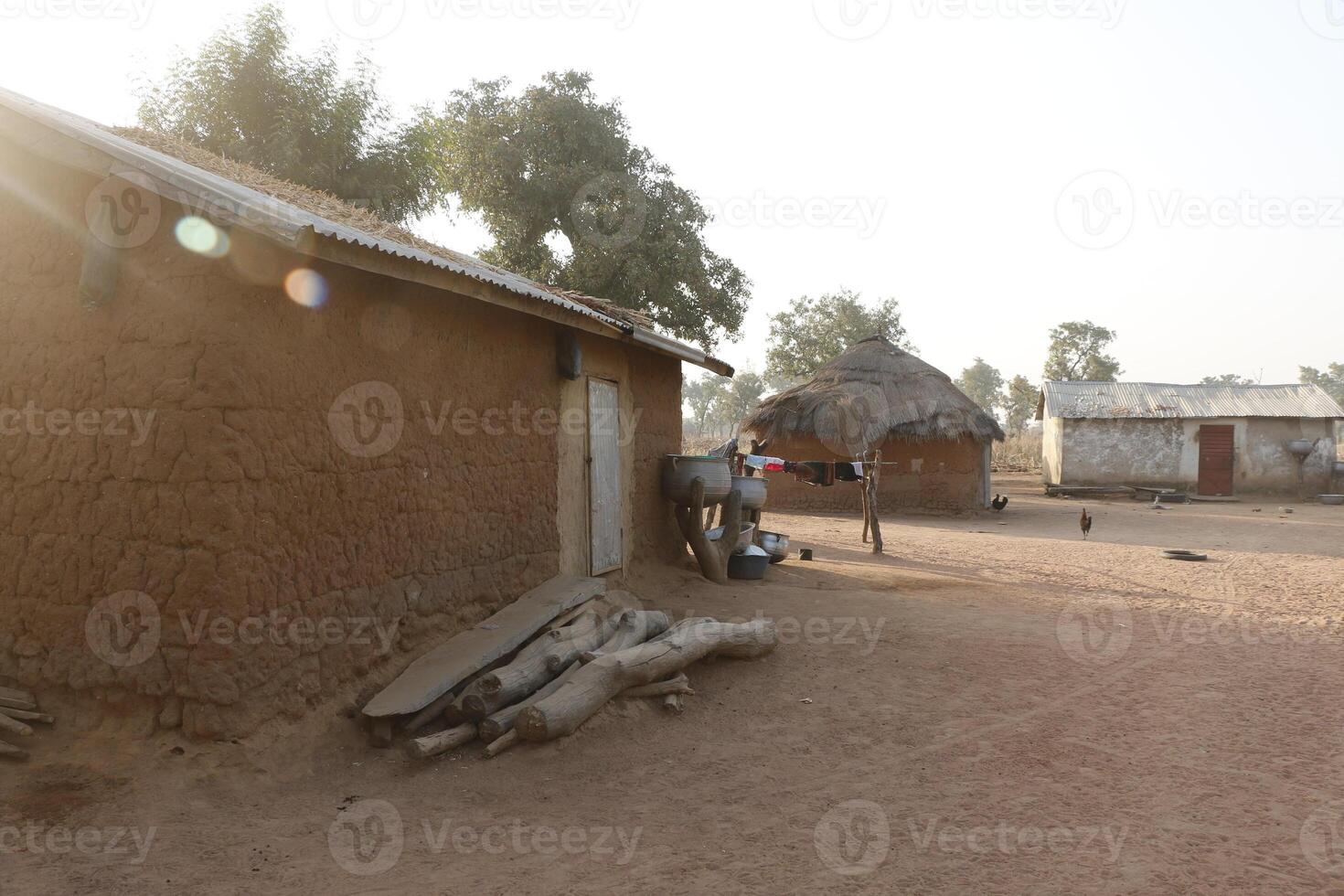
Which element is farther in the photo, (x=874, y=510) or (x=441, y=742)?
(x=874, y=510)

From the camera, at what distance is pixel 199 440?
4.30 m

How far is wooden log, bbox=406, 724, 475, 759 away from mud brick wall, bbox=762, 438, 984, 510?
15597mm

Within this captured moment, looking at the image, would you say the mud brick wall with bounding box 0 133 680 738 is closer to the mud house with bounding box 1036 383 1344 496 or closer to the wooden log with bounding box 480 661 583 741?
the wooden log with bounding box 480 661 583 741

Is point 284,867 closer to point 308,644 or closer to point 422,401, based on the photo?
point 308,644

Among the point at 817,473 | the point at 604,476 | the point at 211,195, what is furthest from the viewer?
the point at 817,473

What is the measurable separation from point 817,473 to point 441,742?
13607 millimetres

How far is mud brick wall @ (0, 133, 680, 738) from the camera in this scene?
4320 mm

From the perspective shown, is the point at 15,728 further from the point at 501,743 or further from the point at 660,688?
the point at 660,688

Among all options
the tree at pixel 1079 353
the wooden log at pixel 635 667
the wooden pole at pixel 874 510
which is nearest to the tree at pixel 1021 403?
the tree at pixel 1079 353

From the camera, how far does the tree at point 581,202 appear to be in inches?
779

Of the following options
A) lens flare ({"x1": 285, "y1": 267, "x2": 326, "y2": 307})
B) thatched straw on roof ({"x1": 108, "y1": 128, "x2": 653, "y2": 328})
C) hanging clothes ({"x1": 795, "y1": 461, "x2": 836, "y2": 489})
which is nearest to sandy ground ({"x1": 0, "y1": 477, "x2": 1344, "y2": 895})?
lens flare ({"x1": 285, "y1": 267, "x2": 326, "y2": 307})

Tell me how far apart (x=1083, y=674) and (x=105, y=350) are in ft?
21.6

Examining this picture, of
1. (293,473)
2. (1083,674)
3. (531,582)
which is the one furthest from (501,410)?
(1083,674)

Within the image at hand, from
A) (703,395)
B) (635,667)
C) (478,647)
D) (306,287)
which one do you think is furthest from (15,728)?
(703,395)
